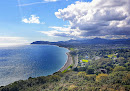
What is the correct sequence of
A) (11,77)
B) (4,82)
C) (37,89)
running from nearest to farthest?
1. (37,89)
2. (4,82)
3. (11,77)

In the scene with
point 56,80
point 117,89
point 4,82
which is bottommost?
point 4,82

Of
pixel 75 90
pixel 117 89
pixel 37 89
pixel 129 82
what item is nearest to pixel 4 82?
pixel 37 89

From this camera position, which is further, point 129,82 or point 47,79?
point 47,79

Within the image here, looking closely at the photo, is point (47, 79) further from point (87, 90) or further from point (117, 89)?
point (117, 89)

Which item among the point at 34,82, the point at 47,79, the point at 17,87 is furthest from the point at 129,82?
the point at 17,87

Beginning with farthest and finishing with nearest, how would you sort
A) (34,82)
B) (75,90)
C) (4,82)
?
(4,82)
(34,82)
(75,90)

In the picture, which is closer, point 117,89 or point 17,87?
point 117,89

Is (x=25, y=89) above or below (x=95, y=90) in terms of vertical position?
below

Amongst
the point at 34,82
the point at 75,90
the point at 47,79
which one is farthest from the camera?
the point at 47,79

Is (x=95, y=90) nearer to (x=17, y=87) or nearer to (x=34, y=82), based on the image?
(x=34, y=82)
